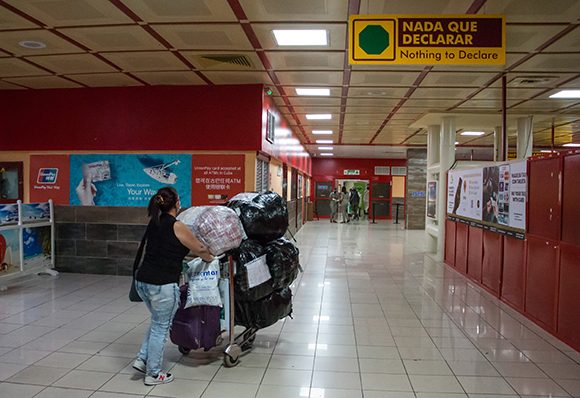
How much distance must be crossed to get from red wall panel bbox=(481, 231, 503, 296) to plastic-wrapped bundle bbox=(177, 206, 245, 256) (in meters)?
3.75

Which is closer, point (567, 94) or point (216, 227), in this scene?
point (216, 227)

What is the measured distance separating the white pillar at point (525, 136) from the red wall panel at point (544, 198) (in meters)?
4.13

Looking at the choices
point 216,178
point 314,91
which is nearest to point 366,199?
point 314,91

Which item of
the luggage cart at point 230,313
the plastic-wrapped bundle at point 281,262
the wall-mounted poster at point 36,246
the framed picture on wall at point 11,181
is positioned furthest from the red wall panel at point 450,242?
the framed picture on wall at point 11,181

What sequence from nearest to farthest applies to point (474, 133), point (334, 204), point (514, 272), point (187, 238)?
1. point (187, 238)
2. point (514, 272)
3. point (474, 133)
4. point (334, 204)

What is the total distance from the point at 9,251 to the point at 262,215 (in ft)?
13.8

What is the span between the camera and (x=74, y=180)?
6.52 m

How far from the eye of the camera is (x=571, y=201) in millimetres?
3818

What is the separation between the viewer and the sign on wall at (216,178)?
6.18 m

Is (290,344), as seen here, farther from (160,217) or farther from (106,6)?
(106,6)

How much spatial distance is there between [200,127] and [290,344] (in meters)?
3.64

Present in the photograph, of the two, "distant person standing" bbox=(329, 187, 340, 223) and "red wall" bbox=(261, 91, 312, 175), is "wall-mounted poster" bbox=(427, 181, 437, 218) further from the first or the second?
"distant person standing" bbox=(329, 187, 340, 223)

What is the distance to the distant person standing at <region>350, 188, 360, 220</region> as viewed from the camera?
58.6ft

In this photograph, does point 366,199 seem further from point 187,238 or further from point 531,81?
point 187,238
